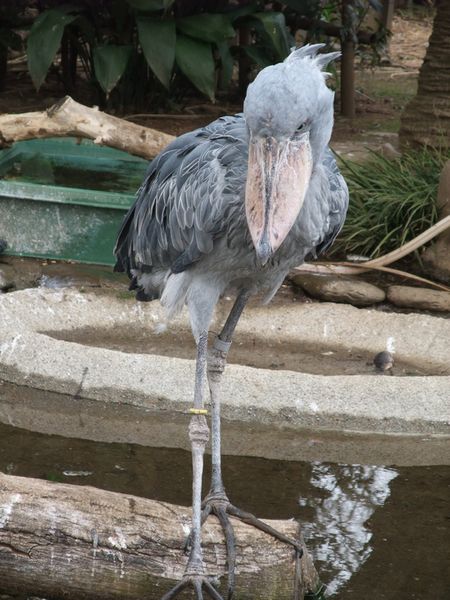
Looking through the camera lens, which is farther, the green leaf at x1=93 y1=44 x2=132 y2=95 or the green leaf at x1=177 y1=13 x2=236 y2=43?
the green leaf at x1=177 y1=13 x2=236 y2=43

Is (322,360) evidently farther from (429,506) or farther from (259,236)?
(259,236)

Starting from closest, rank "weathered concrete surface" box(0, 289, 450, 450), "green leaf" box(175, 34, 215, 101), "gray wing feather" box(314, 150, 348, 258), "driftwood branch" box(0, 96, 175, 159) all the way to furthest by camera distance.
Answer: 1. "gray wing feather" box(314, 150, 348, 258)
2. "weathered concrete surface" box(0, 289, 450, 450)
3. "driftwood branch" box(0, 96, 175, 159)
4. "green leaf" box(175, 34, 215, 101)

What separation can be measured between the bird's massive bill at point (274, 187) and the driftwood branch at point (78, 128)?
138 inches

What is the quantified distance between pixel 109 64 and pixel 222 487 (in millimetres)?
5536

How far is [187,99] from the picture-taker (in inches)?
387

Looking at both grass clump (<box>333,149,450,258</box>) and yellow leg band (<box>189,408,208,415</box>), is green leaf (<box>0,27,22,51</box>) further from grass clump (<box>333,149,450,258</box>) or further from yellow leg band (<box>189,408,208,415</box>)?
yellow leg band (<box>189,408,208,415</box>)

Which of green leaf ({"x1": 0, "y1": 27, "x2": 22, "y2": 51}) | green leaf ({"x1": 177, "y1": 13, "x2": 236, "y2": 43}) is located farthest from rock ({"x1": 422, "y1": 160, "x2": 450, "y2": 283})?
green leaf ({"x1": 0, "y1": 27, "x2": 22, "y2": 51})

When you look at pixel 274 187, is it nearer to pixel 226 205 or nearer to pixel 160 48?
pixel 226 205

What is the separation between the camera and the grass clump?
629 cm

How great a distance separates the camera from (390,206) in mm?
6332

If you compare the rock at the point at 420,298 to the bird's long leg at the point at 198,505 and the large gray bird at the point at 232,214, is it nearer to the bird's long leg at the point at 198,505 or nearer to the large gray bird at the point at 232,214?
the large gray bird at the point at 232,214

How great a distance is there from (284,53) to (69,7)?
182 centimetres

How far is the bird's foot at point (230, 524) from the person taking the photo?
3119 mm

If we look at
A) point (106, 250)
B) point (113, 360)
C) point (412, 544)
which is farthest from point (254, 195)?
point (106, 250)
